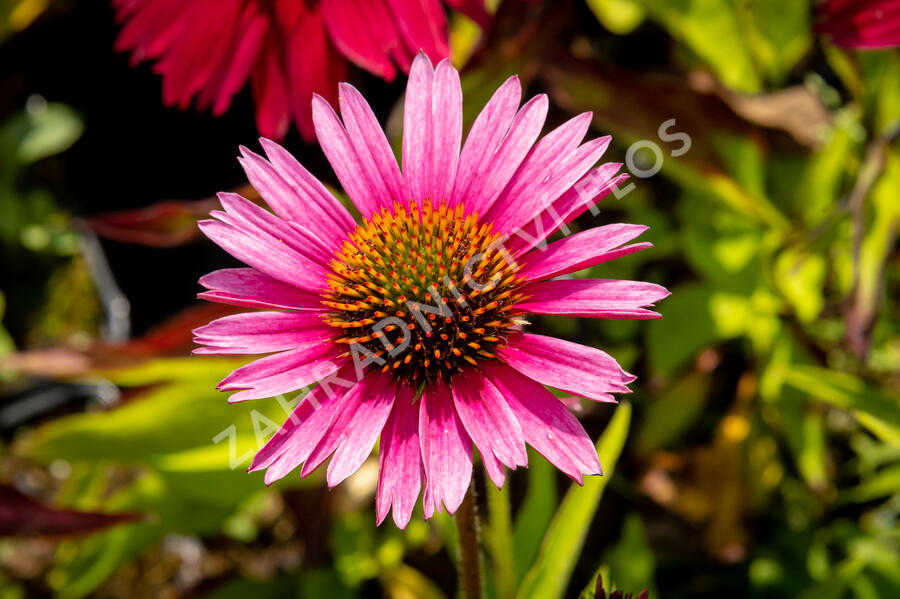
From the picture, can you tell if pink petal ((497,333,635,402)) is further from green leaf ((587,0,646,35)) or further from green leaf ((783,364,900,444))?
green leaf ((587,0,646,35))

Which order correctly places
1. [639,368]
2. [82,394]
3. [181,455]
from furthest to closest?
[82,394] < [639,368] < [181,455]

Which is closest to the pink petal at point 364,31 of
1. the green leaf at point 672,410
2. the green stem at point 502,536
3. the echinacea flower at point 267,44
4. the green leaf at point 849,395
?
the echinacea flower at point 267,44

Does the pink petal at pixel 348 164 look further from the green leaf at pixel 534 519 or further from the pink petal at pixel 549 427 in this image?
the green leaf at pixel 534 519

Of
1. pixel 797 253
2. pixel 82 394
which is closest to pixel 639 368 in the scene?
pixel 797 253

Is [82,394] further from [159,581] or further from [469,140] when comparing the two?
[469,140]

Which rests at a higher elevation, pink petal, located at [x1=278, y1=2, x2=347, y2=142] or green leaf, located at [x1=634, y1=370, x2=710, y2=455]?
pink petal, located at [x1=278, y1=2, x2=347, y2=142]

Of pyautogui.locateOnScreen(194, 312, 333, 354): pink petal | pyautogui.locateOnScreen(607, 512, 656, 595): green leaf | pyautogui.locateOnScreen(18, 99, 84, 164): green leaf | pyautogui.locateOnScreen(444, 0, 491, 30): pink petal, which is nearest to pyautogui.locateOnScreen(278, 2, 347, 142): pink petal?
pyautogui.locateOnScreen(444, 0, 491, 30): pink petal
